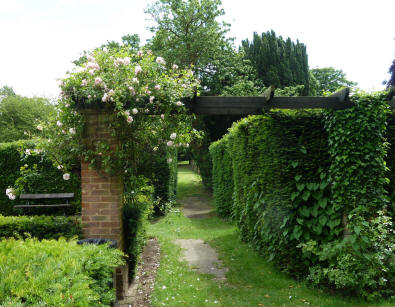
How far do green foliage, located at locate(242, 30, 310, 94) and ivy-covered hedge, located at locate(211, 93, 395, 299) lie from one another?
16037 mm

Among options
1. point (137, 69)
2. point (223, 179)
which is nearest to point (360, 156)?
point (137, 69)

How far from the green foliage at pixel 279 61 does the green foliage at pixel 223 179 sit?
10772 millimetres

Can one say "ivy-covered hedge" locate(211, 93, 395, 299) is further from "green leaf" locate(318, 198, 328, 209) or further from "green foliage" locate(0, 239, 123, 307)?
"green foliage" locate(0, 239, 123, 307)

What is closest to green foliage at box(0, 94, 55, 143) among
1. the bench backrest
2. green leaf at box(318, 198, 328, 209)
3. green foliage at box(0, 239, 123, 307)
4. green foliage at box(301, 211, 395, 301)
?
the bench backrest

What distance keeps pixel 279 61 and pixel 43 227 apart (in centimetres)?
1967

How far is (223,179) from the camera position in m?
10.8

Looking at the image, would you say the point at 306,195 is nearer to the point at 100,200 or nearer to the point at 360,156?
the point at 360,156

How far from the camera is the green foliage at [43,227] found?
4020mm

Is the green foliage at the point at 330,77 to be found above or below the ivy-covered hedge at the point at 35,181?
above

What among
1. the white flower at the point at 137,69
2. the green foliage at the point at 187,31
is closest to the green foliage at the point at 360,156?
the white flower at the point at 137,69

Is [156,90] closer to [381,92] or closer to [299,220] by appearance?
[299,220]

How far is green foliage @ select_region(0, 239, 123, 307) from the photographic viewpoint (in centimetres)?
170

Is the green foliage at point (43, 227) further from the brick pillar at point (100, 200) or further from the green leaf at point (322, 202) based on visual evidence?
the green leaf at point (322, 202)

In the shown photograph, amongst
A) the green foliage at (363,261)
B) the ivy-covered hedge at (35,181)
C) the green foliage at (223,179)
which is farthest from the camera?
the green foliage at (223,179)
